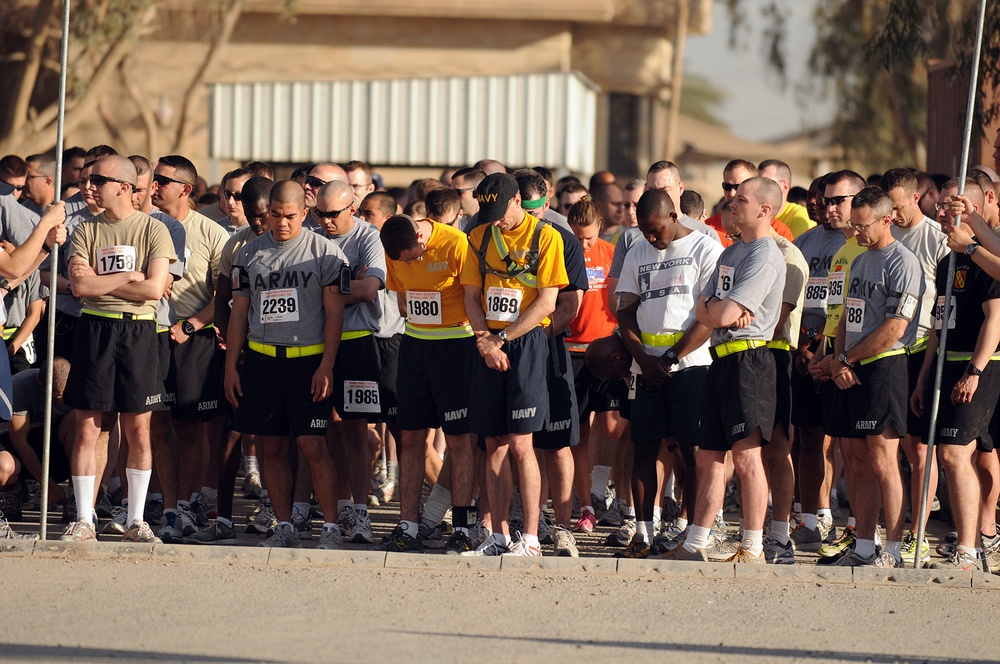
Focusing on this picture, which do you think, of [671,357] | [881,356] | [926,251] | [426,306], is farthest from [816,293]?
[426,306]

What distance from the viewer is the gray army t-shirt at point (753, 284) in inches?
319

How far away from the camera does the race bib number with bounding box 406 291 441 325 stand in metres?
8.83

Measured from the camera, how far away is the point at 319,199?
934 cm

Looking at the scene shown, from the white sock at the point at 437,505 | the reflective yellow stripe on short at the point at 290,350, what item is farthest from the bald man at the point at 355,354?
the reflective yellow stripe on short at the point at 290,350

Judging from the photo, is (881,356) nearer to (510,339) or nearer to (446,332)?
(510,339)

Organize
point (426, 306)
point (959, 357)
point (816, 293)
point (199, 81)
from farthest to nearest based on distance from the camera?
point (199, 81) → point (816, 293) → point (426, 306) → point (959, 357)

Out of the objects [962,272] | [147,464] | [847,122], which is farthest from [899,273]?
[847,122]

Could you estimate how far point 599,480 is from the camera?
1082cm

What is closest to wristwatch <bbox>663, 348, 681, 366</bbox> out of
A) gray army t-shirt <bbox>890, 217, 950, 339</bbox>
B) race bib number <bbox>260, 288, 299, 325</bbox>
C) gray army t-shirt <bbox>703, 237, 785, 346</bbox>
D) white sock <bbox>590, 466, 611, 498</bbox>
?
gray army t-shirt <bbox>703, 237, 785, 346</bbox>

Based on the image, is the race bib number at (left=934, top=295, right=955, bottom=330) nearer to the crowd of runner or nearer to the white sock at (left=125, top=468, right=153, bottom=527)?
the crowd of runner

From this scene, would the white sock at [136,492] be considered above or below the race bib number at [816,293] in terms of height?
below

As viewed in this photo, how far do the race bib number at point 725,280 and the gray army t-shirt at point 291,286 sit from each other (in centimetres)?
220

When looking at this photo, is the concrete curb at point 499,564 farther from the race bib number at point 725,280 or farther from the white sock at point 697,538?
the race bib number at point 725,280

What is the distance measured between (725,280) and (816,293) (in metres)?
1.73
